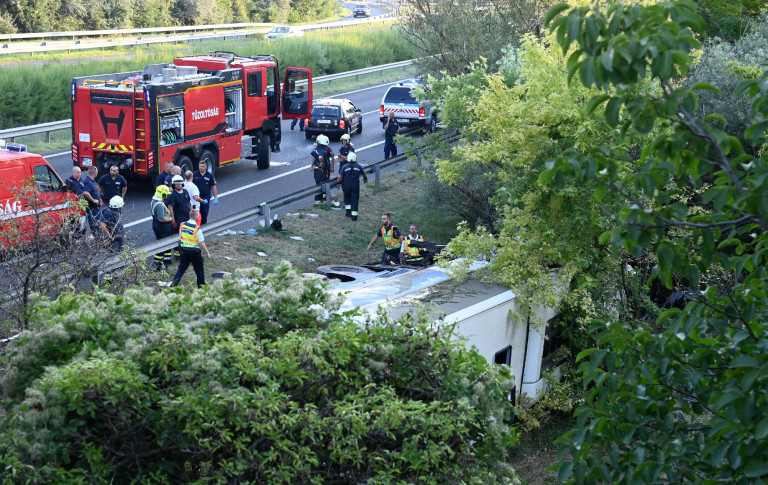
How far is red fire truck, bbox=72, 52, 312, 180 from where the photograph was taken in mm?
17734

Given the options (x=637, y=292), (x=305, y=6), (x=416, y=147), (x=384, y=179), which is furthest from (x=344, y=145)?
(x=305, y=6)

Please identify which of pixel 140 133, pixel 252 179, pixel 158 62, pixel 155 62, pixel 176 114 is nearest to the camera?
pixel 140 133

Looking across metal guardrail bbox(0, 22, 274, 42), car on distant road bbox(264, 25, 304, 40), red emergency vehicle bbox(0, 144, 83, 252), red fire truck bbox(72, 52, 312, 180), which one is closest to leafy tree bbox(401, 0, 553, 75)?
red fire truck bbox(72, 52, 312, 180)

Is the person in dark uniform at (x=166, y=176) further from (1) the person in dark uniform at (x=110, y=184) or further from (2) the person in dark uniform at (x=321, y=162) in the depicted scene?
(2) the person in dark uniform at (x=321, y=162)

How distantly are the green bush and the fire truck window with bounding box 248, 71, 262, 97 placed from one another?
9882 millimetres

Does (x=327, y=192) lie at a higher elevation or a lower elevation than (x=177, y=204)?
lower

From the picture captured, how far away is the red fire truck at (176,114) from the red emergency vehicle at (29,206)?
166 inches

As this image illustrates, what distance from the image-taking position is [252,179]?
22062 mm

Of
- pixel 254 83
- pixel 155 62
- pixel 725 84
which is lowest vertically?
pixel 155 62

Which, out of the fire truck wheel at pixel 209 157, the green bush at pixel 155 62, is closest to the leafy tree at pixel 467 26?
the fire truck wheel at pixel 209 157

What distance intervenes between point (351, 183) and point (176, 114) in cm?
433

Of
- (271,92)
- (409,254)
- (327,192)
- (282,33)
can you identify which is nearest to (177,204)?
(409,254)

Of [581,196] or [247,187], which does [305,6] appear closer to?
[247,187]

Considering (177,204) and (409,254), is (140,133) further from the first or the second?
(409,254)
